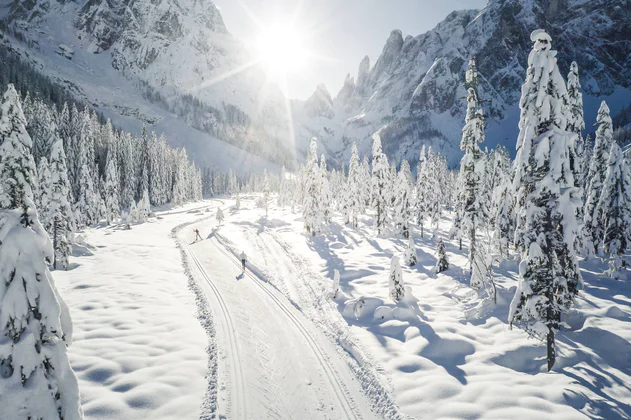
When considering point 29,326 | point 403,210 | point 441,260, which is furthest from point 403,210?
point 29,326

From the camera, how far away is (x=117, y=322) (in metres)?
13.5

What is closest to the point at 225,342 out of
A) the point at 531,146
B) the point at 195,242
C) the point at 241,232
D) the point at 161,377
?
the point at 161,377

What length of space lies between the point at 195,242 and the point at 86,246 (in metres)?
10.5

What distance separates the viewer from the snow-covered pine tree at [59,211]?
73.7 feet

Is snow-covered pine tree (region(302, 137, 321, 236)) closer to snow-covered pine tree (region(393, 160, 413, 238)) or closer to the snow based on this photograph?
snow-covered pine tree (region(393, 160, 413, 238))

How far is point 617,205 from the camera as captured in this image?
2075 centimetres

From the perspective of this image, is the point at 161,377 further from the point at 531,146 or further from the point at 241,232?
the point at 241,232

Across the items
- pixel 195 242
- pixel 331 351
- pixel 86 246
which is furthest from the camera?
pixel 195 242

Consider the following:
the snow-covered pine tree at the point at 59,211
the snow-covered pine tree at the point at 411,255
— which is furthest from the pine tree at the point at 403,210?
the snow-covered pine tree at the point at 59,211


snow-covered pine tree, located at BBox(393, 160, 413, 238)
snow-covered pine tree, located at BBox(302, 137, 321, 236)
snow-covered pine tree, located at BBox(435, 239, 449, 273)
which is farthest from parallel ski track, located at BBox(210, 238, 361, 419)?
snow-covered pine tree, located at BBox(393, 160, 413, 238)

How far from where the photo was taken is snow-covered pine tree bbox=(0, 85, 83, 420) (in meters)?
4.88

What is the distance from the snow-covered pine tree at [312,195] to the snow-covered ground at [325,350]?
64.5 feet

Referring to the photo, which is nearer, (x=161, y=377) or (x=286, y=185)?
(x=161, y=377)

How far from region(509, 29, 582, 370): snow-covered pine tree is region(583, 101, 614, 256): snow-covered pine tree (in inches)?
751
